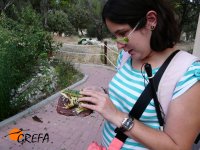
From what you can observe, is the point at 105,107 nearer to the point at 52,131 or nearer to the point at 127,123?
the point at 127,123

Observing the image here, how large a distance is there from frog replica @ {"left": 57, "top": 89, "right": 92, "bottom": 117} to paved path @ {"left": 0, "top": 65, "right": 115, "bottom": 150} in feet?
10.6

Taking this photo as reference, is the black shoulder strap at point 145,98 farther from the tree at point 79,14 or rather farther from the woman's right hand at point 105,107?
the tree at point 79,14

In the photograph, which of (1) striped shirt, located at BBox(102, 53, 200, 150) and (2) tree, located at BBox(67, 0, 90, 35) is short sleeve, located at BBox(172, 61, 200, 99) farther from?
(2) tree, located at BBox(67, 0, 90, 35)

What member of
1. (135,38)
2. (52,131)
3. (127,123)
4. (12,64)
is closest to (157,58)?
(135,38)

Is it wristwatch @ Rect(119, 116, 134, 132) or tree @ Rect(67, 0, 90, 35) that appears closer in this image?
wristwatch @ Rect(119, 116, 134, 132)

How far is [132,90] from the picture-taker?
1.38m

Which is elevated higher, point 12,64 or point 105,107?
point 105,107

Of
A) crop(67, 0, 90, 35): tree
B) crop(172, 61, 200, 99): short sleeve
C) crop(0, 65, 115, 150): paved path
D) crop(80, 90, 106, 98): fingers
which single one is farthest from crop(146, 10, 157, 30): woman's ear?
crop(67, 0, 90, 35): tree

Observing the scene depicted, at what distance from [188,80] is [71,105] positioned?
522 millimetres

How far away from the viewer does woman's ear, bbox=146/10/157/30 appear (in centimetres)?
133

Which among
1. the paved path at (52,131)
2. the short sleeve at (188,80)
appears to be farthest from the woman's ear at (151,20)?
the paved path at (52,131)

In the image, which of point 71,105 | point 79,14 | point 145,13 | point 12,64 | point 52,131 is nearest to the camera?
point 145,13

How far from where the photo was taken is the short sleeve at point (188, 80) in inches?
47.6

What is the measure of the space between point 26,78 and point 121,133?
5.11 metres
